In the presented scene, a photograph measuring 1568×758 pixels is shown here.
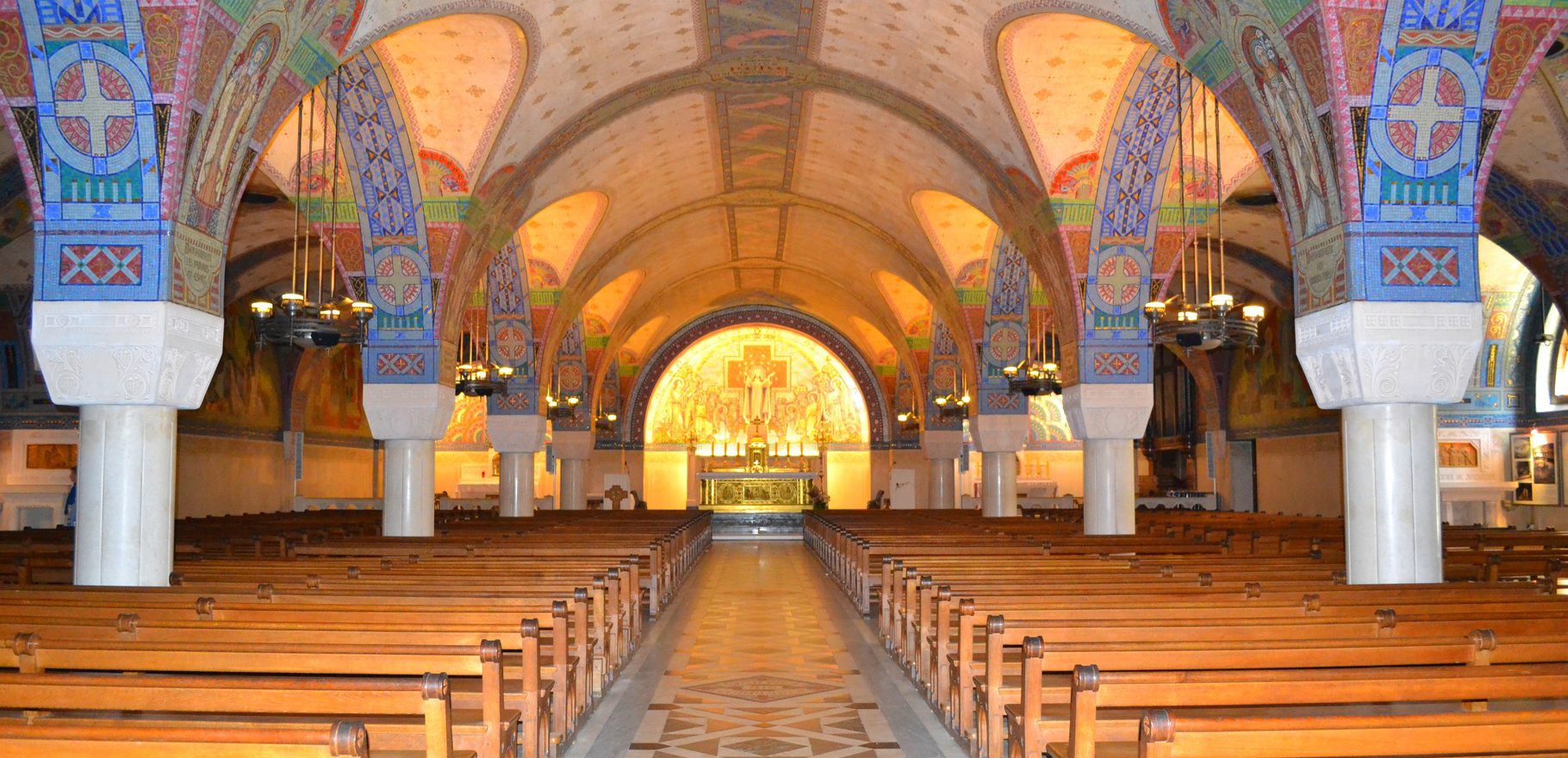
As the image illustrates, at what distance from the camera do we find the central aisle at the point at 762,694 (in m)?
7.48

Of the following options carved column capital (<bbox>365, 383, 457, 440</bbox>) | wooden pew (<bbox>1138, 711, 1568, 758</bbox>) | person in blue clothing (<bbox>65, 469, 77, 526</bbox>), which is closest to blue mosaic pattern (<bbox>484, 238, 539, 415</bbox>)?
carved column capital (<bbox>365, 383, 457, 440</bbox>)

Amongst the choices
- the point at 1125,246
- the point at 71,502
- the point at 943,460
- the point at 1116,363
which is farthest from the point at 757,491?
the point at 1125,246

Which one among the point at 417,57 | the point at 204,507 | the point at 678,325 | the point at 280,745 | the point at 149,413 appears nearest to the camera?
the point at 280,745

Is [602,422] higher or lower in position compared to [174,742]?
higher

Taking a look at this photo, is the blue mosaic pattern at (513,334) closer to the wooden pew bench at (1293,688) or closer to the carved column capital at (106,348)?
the carved column capital at (106,348)

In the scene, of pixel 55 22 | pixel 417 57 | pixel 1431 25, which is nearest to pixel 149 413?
pixel 55 22

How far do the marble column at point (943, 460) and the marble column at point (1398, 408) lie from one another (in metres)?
24.0

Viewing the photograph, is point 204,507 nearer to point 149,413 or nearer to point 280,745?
point 149,413

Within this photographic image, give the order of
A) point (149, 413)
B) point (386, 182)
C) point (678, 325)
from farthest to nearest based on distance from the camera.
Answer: point (678, 325)
point (386, 182)
point (149, 413)

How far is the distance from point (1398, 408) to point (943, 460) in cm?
2533

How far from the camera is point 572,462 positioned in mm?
32906

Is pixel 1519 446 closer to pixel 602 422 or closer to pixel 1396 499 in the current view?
pixel 1396 499

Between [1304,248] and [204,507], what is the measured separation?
2339 centimetres

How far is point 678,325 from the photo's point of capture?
3909 centimetres
